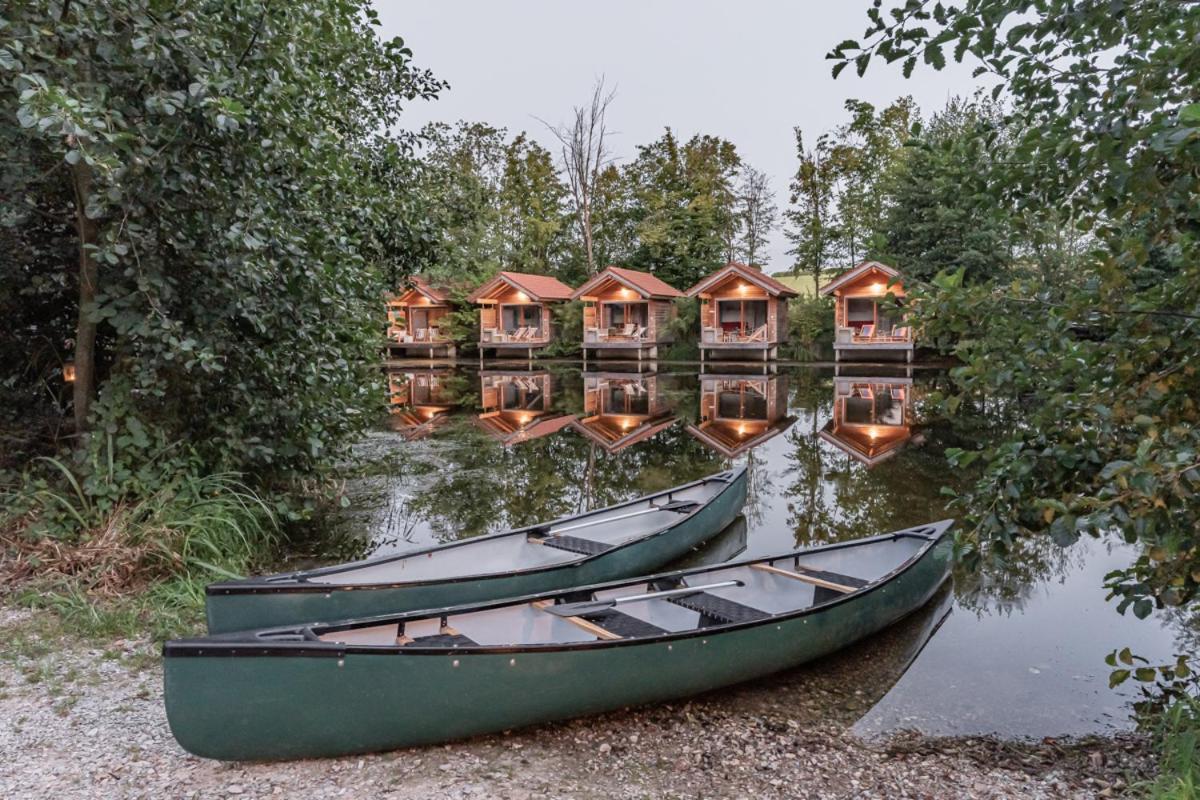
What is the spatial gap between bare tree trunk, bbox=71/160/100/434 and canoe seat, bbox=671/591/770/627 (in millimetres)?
4583

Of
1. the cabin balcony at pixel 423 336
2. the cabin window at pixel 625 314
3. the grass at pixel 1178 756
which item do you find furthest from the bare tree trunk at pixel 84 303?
the cabin balcony at pixel 423 336

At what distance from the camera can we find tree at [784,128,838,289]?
4028 cm

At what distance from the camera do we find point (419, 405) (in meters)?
19.0

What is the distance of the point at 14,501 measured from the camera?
5.87m

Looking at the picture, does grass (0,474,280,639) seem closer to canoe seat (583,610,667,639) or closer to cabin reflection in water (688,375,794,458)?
canoe seat (583,610,667,639)

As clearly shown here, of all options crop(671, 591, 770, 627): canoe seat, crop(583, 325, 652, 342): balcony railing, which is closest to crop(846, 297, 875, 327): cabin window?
crop(583, 325, 652, 342): balcony railing

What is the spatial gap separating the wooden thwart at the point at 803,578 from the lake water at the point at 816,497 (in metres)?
0.46

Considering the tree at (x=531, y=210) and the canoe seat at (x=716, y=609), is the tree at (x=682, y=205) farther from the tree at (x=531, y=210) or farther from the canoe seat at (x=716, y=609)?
the canoe seat at (x=716, y=609)

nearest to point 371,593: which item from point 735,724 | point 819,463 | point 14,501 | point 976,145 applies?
point 735,724

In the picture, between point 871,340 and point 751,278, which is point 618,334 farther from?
point 871,340

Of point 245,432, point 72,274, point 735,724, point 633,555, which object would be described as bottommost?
point 735,724

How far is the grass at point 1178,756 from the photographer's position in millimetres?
2785

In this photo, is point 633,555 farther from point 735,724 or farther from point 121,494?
point 121,494

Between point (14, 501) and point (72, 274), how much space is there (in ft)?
6.82
